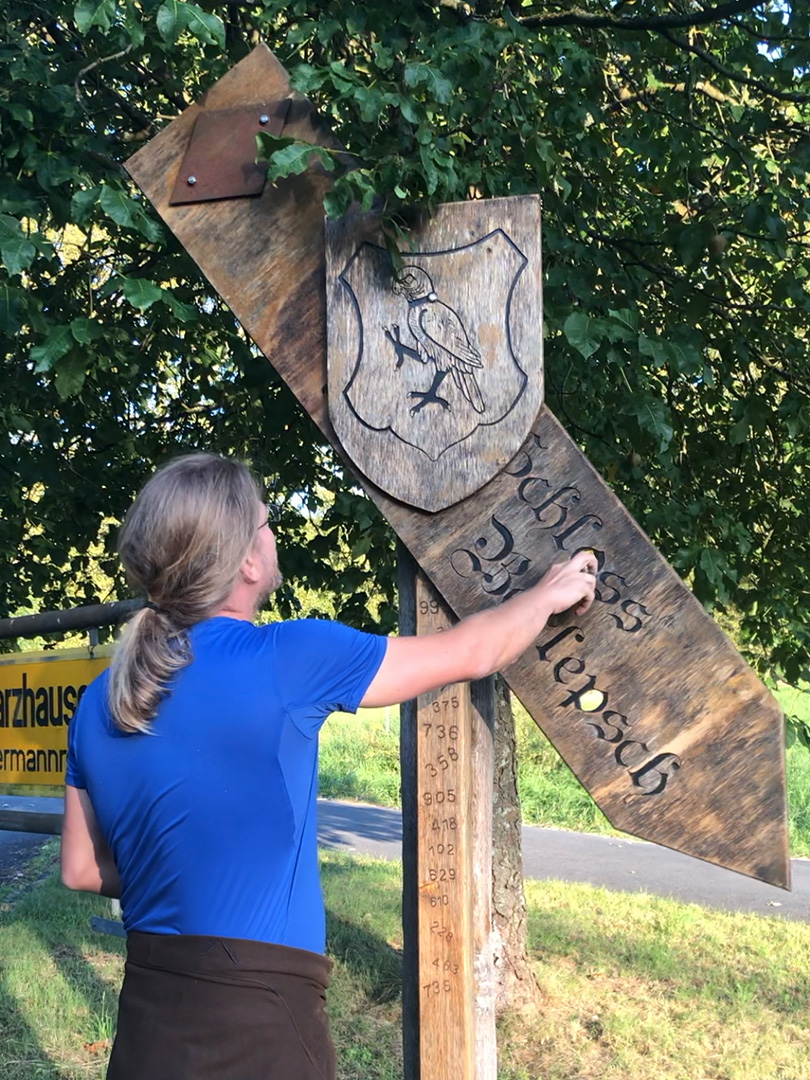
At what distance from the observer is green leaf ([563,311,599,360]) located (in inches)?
110

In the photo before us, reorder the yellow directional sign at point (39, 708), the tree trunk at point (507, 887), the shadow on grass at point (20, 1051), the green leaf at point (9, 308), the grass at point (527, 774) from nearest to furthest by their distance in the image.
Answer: the green leaf at point (9, 308) < the yellow directional sign at point (39, 708) < the shadow on grass at point (20, 1051) < the tree trunk at point (507, 887) < the grass at point (527, 774)

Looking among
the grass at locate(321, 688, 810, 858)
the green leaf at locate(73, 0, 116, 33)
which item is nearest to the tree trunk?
the green leaf at locate(73, 0, 116, 33)

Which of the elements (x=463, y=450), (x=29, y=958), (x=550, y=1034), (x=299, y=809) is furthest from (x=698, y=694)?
(x=29, y=958)

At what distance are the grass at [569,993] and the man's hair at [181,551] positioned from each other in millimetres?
3427

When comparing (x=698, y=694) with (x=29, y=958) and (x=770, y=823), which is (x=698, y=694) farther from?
(x=29, y=958)

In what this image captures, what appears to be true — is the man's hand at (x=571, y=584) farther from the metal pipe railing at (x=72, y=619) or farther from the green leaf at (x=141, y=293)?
the metal pipe railing at (x=72, y=619)

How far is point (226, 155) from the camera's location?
2.40 meters

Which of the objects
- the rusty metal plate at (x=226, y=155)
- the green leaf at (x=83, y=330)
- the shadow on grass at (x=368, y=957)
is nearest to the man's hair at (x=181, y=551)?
the rusty metal plate at (x=226, y=155)

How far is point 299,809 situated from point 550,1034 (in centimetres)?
384

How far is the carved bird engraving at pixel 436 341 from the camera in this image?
7.12 feet

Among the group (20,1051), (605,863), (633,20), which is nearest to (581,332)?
(633,20)

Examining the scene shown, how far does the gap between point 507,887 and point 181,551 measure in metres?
4.15

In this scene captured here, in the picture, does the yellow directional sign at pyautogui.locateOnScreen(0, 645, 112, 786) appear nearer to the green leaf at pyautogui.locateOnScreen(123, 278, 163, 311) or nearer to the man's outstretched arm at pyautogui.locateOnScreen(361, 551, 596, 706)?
the green leaf at pyautogui.locateOnScreen(123, 278, 163, 311)

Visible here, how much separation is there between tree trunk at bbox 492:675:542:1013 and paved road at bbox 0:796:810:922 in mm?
3032
